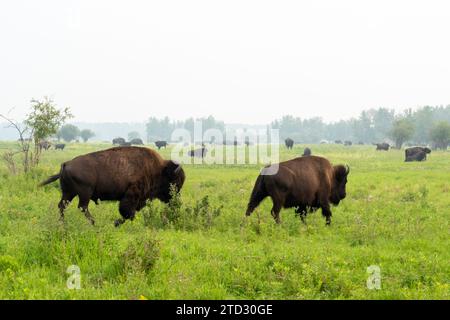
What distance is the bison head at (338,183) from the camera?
11.9m

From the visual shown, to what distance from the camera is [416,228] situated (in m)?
9.72

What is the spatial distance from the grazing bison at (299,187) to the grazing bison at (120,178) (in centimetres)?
220

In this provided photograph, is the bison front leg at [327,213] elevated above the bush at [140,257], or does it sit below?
below

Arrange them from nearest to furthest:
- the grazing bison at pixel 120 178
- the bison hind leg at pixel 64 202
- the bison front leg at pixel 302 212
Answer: the bison hind leg at pixel 64 202, the grazing bison at pixel 120 178, the bison front leg at pixel 302 212

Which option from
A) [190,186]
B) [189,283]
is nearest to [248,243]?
[189,283]

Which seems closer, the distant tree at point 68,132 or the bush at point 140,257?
the bush at point 140,257

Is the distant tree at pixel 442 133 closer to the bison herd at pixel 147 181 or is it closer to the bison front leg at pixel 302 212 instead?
the bison herd at pixel 147 181

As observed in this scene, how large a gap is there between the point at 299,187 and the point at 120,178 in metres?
4.34

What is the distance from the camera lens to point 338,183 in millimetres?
12062

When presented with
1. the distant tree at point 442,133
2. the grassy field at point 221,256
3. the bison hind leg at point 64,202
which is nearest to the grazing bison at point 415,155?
the grassy field at point 221,256

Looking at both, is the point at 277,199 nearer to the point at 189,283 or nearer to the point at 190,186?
the point at 189,283

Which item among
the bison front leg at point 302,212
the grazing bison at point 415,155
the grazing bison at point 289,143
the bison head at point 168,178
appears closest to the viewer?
the bison front leg at point 302,212

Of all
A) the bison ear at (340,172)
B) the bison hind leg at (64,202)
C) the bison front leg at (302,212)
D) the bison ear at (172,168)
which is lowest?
the bison front leg at (302,212)
